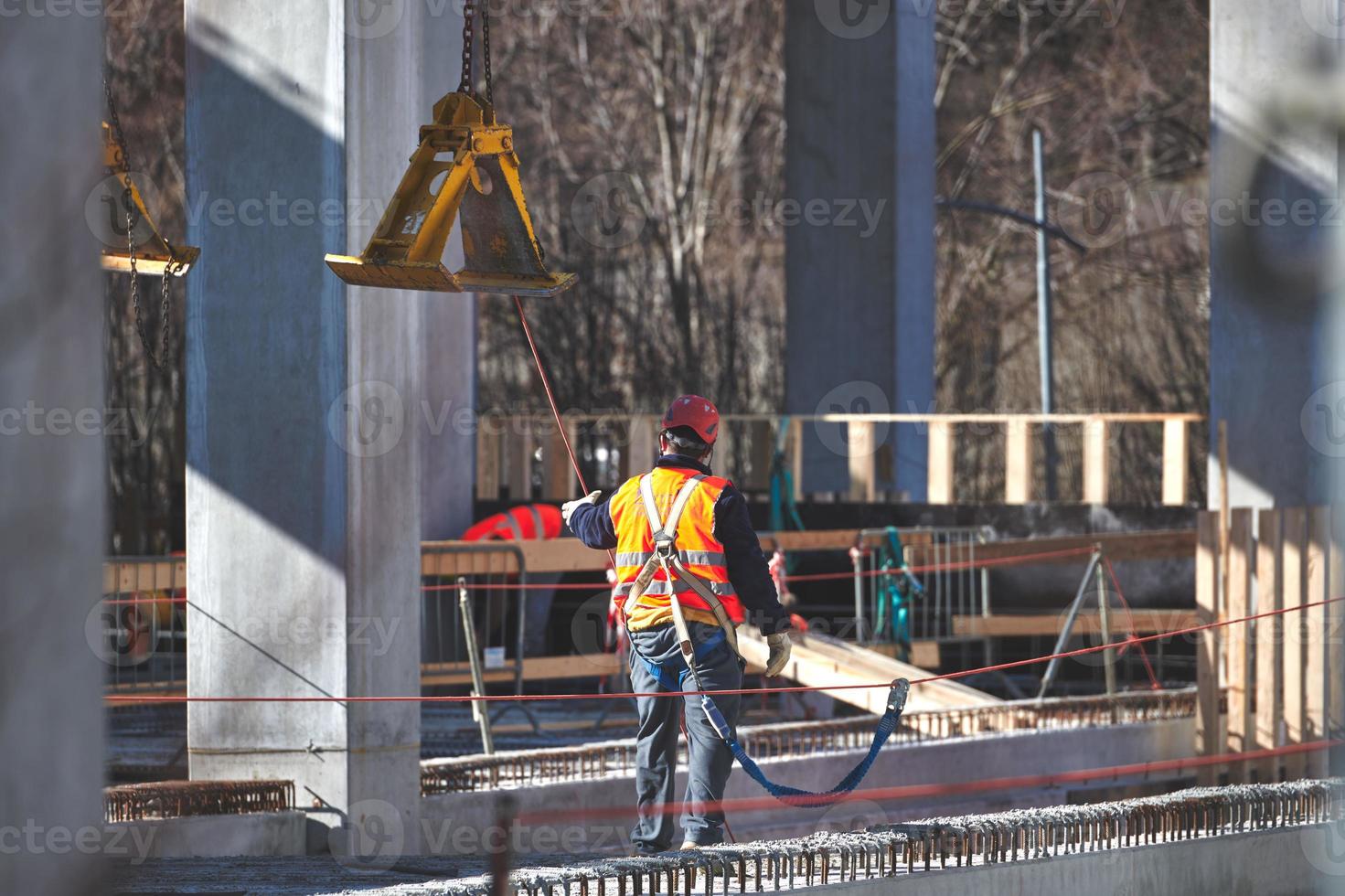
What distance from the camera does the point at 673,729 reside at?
28.1 feet

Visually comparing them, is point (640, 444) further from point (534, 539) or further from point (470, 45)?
point (470, 45)

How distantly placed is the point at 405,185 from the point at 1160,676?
11046mm

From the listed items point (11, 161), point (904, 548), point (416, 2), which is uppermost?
point (416, 2)

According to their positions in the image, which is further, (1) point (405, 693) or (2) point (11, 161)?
(1) point (405, 693)

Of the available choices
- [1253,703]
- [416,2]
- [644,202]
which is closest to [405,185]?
[416,2]

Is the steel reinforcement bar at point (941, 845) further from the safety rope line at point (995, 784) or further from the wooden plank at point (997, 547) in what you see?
the wooden plank at point (997, 547)

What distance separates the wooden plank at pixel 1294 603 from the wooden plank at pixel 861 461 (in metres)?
7.74

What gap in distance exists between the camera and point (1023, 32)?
34.2 meters

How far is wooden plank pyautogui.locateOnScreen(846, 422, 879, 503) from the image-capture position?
20.1 metres

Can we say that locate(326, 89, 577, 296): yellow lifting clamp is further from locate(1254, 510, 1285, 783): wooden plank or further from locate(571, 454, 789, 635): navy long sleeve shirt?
locate(1254, 510, 1285, 783): wooden plank

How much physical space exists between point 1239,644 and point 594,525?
5828mm

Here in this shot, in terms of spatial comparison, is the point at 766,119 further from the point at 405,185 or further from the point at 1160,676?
the point at 405,185

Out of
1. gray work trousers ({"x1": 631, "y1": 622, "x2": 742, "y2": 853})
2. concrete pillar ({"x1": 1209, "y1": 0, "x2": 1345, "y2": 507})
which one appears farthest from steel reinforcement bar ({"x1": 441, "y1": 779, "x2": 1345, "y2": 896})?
concrete pillar ({"x1": 1209, "y1": 0, "x2": 1345, "y2": 507})

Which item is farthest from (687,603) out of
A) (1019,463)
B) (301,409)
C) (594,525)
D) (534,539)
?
(1019,463)
